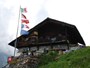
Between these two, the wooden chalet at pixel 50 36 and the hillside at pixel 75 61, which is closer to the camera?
the hillside at pixel 75 61

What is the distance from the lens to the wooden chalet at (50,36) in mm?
36594

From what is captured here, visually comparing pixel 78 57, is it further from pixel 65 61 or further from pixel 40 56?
pixel 40 56

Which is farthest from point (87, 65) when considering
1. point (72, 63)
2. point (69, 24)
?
point (69, 24)

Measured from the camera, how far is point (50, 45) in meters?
37.6

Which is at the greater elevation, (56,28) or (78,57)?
(56,28)

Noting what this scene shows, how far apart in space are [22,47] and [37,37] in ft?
9.92

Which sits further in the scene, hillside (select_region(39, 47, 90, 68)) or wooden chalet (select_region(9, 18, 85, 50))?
wooden chalet (select_region(9, 18, 85, 50))

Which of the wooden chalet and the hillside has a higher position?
the wooden chalet

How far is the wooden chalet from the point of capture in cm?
3659

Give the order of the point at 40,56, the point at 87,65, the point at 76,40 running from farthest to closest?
the point at 76,40
the point at 40,56
the point at 87,65

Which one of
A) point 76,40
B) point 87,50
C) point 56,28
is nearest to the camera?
point 87,50

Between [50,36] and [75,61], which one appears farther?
[50,36]

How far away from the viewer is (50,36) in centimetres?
3900

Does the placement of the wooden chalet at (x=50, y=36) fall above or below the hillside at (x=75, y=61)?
above
